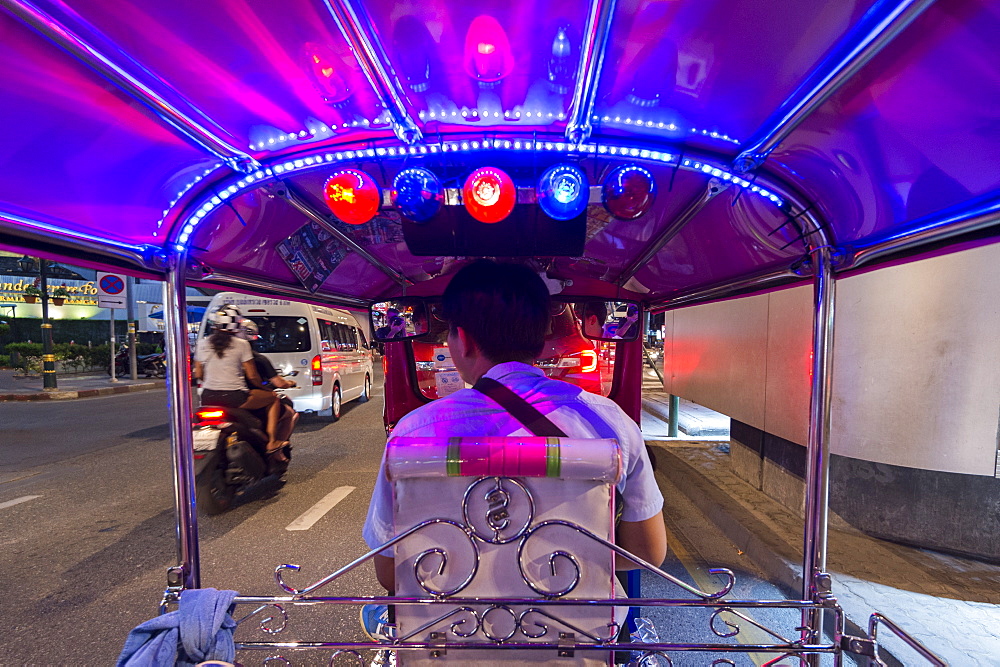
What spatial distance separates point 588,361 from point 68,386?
17725mm

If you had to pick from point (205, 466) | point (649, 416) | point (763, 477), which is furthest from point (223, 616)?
point (649, 416)

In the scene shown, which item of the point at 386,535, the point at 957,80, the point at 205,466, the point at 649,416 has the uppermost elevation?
the point at 957,80

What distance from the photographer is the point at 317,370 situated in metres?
8.31

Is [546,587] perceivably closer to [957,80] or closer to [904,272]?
[957,80]

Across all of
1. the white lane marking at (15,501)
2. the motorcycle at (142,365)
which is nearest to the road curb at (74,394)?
the motorcycle at (142,365)

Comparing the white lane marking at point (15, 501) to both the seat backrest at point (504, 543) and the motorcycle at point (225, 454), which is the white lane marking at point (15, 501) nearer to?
the motorcycle at point (225, 454)

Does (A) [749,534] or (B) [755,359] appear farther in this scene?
(B) [755,359]

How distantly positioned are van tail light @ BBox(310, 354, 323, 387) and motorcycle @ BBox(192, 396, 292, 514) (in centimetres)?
325

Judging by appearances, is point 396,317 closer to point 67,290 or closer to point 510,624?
point 510,624

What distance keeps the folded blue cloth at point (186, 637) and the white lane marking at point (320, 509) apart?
11.0ft

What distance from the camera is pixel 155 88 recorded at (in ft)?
3.72

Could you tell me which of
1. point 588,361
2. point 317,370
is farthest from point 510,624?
point 317,370

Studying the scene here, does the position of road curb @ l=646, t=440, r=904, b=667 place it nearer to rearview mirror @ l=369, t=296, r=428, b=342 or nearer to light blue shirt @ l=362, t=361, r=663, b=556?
light blue shirt @ l=362, t=361, r=663, b=556

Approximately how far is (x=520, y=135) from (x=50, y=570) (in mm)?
4938
